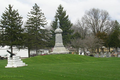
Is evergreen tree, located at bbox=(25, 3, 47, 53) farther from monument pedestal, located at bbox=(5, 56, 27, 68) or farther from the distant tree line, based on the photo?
monument pedestal, located at bbox=(5, 56, 27, 68)

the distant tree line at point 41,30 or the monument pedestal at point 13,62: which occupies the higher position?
the distant tree line at point 41,30

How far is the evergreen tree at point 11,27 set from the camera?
39.7 meters

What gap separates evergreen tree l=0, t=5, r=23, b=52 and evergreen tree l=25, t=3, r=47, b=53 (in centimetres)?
433

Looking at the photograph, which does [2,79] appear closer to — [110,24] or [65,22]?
[65,22]

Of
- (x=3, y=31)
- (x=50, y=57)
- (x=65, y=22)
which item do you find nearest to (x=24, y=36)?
(x=3, y=31)

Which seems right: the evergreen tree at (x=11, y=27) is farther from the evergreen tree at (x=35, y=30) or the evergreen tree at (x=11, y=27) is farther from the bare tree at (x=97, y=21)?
the bare tree at (x=97, y=21)

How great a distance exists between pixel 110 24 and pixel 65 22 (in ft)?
66.2

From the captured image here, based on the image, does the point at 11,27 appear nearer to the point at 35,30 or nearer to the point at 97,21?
the point at 35,30

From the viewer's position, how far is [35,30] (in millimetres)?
47750

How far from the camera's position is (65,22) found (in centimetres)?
5881

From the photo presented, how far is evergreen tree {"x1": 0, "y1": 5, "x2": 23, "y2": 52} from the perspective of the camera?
130 feet

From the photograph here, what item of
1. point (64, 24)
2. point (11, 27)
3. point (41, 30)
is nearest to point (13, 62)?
point (11, 27)

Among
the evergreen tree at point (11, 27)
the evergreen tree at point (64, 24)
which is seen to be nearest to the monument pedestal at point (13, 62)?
the evergreen tree at point (11, 27)

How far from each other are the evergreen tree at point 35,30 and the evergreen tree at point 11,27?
4.33 m
